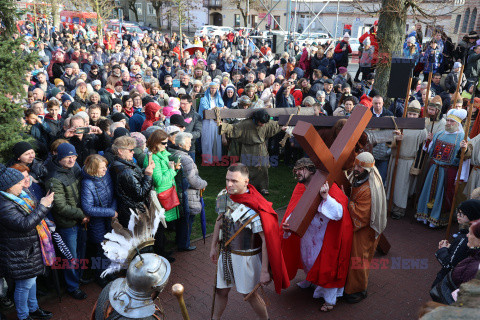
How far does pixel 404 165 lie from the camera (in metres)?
7.36

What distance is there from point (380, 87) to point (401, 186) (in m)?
4.41

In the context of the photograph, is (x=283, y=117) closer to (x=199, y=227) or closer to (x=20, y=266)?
(x=199, y=227)

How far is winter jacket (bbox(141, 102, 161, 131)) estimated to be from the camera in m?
7.37

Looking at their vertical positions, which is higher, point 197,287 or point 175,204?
point 175,204

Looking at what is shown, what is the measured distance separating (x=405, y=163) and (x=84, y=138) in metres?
5.46

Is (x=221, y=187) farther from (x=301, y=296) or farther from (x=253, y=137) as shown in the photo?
(x=301, y=296)

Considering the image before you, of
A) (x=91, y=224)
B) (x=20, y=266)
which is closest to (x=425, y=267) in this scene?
(x=91, y=224)

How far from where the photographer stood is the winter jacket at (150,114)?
24.2 feet

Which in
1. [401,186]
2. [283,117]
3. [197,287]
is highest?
[283,117]

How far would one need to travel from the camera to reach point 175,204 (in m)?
5.54

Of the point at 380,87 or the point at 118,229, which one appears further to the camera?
the point at 380,87

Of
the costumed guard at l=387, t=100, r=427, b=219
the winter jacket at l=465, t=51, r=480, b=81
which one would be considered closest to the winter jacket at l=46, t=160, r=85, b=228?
the costumed guard at l=387, t=100, r=427, b=219

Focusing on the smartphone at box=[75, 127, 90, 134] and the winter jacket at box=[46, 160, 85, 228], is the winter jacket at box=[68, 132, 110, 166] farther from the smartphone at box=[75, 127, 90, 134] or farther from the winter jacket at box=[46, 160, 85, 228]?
the winter jacket at box=[46, 160, 85, 228]

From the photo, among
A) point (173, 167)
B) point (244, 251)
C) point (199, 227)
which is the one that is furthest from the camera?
point (199, 227)
